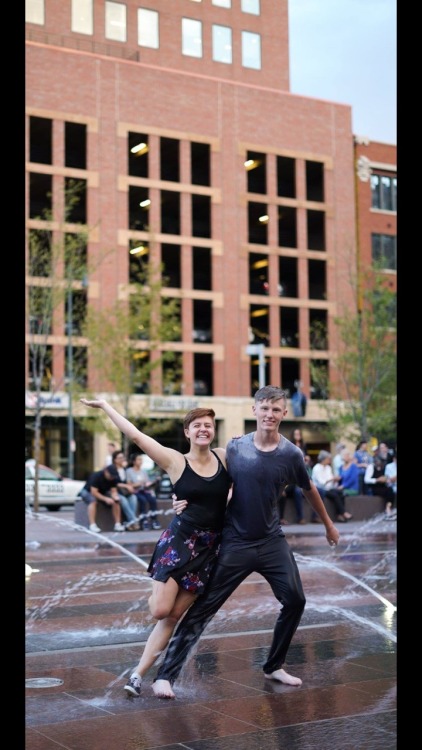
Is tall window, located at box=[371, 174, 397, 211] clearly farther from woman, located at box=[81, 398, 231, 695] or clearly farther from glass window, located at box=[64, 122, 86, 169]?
woman, located at box=[81, 398, 231, 695]

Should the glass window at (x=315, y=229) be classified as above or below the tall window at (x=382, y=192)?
below

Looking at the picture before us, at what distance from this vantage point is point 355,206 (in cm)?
5725

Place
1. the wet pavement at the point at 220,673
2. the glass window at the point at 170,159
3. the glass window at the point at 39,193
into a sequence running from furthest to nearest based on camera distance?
the glass window at the point at 170,159 → the glass window at the point at 39,193 → the wet pavement at the point at 220,673

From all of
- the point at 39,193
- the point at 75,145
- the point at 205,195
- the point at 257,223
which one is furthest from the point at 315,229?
the point at 39,193

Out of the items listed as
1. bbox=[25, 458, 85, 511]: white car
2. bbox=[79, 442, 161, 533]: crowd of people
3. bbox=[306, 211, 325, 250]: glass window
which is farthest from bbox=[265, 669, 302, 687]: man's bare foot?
bbox=[306, 211, 325, 250]: glass window

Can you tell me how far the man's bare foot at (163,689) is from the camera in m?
5.90

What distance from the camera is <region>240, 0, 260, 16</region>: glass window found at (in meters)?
4.01

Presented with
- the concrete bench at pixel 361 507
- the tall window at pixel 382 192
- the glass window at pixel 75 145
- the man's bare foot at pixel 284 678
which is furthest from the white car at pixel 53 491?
the tall window at pixel 382 192

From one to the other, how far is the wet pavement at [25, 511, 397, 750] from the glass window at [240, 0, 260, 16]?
135 inches

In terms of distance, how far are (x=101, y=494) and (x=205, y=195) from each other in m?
33.9

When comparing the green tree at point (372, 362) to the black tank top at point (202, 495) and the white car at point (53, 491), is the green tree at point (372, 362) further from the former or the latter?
the black tank top at point (202, 495)

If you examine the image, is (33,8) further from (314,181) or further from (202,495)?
(314,181)

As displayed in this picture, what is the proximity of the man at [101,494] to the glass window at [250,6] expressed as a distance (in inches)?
631
